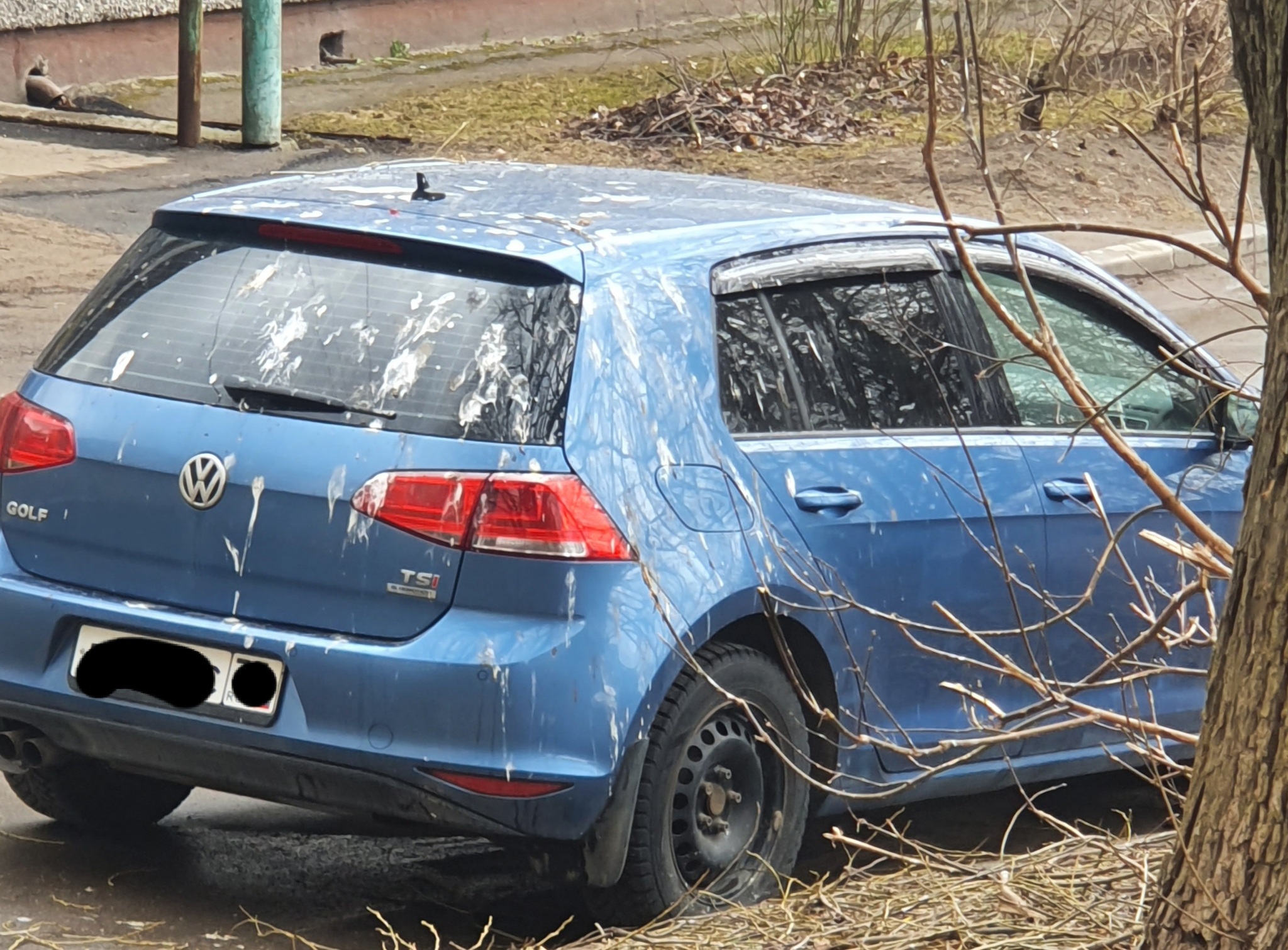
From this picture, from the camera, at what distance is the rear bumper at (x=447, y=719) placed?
13.1ft

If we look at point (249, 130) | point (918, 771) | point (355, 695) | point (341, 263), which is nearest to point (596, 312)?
point (341, 263)

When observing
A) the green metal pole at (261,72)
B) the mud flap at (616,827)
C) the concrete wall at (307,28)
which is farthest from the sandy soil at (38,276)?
the mud flap at (616,827)

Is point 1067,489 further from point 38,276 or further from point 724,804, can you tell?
point 38,276

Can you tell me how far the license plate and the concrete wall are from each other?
12270 millimetres

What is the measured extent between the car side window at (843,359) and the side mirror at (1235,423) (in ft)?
2.78

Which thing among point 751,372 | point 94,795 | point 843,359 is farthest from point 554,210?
point 94,795

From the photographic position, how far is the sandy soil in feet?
31.8

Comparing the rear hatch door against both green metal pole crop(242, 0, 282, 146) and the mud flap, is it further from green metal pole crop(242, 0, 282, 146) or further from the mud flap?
green metal pole crop(242, 0, 282, 146)

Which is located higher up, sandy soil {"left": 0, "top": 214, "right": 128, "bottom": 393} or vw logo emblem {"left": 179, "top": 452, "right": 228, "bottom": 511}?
sandy soil {"left": 0, "top": 214, "right": 128, "bottom": 393}

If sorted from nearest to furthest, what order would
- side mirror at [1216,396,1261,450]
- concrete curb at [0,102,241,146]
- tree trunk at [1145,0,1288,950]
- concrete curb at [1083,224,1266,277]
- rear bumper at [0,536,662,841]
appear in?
tree trunk at [1145,0,1288,950] → rear bumper at [0,536,662,841] → side mirror at [1216,396,1261,450] → concrete curb at [1083,224,1266,277] → concrete curb at [0,102,241,146]

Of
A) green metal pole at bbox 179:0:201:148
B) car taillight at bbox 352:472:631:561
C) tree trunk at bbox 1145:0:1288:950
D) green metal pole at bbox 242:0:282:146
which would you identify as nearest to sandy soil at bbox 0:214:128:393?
green metal pole at bbox 179:0:201:148

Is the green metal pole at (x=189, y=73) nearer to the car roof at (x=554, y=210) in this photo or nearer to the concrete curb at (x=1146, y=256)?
the concrete curb at (x=1146, y=256)

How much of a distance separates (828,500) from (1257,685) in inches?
64.7

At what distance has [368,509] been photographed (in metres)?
4.04
